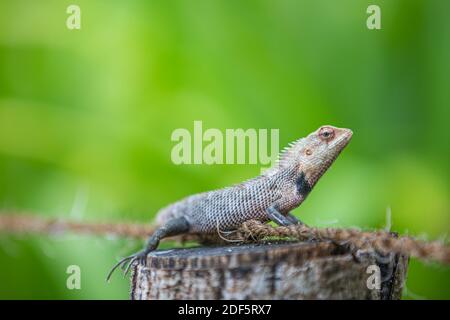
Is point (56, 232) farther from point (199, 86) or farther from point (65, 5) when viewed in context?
point (65, 5)

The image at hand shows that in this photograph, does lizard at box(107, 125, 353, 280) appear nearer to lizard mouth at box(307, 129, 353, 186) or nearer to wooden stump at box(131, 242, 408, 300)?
lizard mouth at box(307, 129, 353, 186)

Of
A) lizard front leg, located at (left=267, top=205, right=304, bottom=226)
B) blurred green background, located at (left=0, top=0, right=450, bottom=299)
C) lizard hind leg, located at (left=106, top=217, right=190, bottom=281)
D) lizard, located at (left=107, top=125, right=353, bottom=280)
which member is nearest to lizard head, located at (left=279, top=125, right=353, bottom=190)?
lizard, located at (left=107, top=125, right=353, bottom=280)

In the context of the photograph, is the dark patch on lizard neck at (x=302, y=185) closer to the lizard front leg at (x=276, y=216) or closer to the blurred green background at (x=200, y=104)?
the lizard front leg at (x=276, y=216)

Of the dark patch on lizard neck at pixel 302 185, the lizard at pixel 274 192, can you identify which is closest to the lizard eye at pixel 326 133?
the lizard at pixel 274 192

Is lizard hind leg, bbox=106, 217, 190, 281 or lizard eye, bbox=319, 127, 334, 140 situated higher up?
lizard eye, bbox=319, 127, 334, 140

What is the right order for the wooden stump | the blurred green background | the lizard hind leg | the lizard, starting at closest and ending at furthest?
the wooden stump, the lizard hind leg, the lizard, the blurred green background

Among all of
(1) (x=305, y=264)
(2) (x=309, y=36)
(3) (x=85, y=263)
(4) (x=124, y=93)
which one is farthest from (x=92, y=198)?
(1) (x=305, y=264)

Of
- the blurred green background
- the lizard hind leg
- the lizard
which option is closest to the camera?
the lizard hind leg
